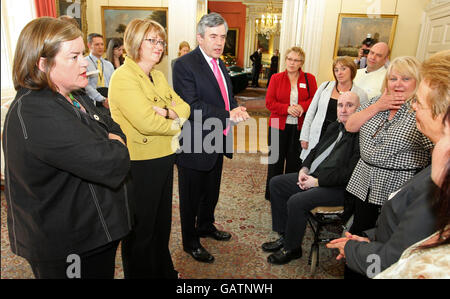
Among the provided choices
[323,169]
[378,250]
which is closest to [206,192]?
[323,169]

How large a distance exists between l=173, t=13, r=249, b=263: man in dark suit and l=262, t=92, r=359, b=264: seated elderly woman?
716mm

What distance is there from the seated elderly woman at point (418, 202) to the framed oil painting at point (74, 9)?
600 centimetres

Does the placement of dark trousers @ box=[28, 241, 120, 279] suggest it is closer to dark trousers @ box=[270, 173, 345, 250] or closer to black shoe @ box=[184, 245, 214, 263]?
black shoe @ box=[184, 245, 214, 263]

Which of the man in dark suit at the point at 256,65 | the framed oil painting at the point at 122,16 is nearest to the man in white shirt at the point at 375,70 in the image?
the framed oil painting at the point at 122,16

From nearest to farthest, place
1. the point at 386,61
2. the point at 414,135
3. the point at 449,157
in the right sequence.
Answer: the point at 449,157 < the point at 414,135 < the point at 386,61

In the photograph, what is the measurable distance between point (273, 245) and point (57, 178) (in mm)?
2184

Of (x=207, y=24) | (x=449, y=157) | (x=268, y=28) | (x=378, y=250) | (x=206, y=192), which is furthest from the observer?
(x=268, y=28)

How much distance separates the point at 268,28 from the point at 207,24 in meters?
14.3

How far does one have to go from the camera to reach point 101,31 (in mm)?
7508

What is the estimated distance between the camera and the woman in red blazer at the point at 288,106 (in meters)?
3.55

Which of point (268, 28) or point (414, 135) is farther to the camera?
point (268, 28)

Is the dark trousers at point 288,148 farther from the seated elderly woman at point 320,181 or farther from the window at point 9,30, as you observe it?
the window at point 9,30

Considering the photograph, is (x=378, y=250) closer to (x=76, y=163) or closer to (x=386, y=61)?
(x=76, y=163)

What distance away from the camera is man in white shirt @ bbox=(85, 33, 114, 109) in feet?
13.1
